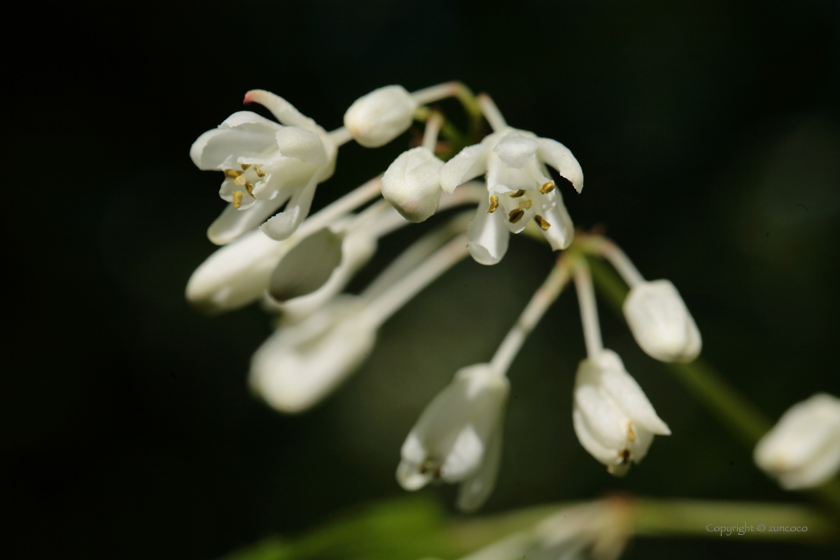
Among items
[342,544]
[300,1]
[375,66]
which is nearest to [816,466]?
[342,544]

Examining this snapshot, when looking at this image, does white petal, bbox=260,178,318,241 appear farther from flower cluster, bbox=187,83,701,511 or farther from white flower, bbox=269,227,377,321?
white flower, bbox=269,227,377,321

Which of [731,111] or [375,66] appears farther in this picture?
[375,66]

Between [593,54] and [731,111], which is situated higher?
[593,54]

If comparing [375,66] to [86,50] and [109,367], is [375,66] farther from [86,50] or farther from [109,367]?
[109,367]

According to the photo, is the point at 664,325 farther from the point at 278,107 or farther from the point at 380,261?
the point at 380,261

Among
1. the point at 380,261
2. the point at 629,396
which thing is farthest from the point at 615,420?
the point at 380,261

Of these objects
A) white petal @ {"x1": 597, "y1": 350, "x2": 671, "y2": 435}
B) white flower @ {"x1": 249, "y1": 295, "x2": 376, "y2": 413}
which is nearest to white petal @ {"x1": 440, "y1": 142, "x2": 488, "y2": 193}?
white petal @ {"x1": 597, "y1": 350, "x2": 671, "y2": 435}

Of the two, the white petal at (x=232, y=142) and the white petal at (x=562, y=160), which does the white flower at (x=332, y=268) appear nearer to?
the white petal at (x=232, y=142)
